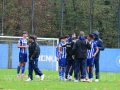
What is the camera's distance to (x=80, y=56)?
18891 mm

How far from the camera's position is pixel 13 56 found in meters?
35.3

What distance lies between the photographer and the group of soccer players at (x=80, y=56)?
746 inches

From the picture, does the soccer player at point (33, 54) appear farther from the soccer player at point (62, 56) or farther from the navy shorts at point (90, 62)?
the navy shorts at point (90, 62)

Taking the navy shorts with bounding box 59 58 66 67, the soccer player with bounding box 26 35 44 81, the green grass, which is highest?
the soccer player with bounding box 26 35 44 81

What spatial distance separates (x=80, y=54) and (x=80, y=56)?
86mm

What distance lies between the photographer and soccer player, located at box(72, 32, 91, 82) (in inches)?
744

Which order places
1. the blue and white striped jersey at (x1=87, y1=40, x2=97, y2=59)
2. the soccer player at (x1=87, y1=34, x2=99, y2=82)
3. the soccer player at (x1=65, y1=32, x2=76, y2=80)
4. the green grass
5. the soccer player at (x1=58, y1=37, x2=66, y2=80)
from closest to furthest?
1. the green grass
2. the soccer player at (x1=87, y1=34, x2=99, y2=82)
3. the blue and white striped jersey at (x1=87, y1=40, x2=97, y2=59)
4. the soccer player at (x1=65, y1=32, x2=76, y2=80)
5. the soccer player at (x1=58, y1=37, x2=66, y2=80)

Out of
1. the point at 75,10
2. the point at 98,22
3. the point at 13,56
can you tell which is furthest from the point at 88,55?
the point at 75,10

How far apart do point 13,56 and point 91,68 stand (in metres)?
16.4

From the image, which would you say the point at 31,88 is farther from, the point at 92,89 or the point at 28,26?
the point at 28,26

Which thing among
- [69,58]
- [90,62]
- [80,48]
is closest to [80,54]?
[80,48]

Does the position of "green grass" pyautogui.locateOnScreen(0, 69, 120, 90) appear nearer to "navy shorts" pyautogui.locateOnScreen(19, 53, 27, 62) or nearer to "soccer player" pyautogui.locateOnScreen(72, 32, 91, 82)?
"soccer player" pyautogui.locateOnScreen(72, 32, 91, 82)

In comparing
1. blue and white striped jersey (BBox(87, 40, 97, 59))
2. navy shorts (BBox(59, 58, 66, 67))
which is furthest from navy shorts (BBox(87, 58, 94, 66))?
navy shorts (BBox(59, 58, 66, 67))

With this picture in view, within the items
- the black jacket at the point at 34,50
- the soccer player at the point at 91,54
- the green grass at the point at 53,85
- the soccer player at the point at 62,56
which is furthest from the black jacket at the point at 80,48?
the black jacket at the point at 34,50
